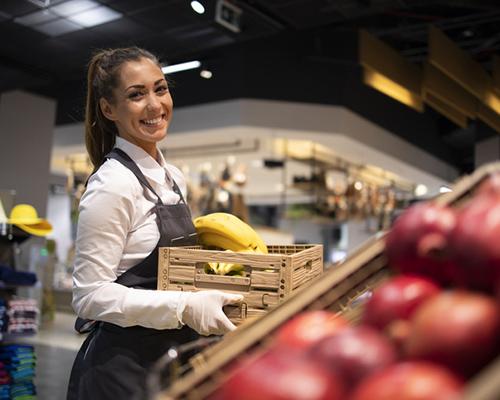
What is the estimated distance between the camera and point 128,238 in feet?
5.61

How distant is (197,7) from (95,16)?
2.30ft

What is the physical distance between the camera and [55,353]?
6.51 meters

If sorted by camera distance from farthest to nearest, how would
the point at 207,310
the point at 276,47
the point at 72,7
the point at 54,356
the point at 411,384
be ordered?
the point at 276,47, the point at 54,356, the point at 72,7, the point at 207,310, the point at 411,384

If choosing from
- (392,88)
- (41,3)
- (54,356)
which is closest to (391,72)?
(392,88)

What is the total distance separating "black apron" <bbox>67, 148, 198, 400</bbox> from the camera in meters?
1.67

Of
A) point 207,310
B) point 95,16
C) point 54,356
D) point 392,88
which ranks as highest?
point 95,16

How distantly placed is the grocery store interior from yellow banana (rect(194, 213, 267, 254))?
11 cm

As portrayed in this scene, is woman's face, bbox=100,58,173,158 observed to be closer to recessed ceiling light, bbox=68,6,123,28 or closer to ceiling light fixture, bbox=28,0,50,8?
ceiling light fixture, bbox=28,0,50,8

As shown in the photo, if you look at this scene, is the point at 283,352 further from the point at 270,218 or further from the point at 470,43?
the point at 270,218

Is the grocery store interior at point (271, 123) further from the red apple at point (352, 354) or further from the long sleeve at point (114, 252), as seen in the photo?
the long sleeve at point (114, 252)

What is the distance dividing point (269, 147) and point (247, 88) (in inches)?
86.2

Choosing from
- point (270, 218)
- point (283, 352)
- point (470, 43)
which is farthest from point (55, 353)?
point (270, 218)

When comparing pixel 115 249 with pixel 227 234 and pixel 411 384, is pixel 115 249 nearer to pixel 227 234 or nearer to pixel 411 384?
pixel 227 234

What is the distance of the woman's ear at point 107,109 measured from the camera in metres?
1.90
